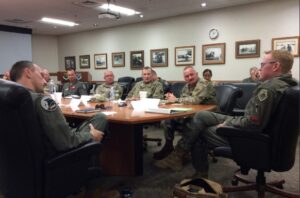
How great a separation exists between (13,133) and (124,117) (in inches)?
32.9

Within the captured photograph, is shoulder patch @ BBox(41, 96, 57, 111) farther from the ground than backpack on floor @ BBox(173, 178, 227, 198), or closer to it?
farther from the ground

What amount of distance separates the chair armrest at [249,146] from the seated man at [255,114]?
6 cm

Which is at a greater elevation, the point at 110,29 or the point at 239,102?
the point at 110,29

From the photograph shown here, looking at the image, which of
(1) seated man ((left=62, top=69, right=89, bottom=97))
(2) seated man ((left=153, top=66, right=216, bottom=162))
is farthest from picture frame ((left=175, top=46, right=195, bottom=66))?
(2) seated man ((left=153, top=66, right=216, bottom=162))

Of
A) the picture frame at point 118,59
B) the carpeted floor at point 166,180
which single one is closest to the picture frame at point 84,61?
the picture frame at point 118,59

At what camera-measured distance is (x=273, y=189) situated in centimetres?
201

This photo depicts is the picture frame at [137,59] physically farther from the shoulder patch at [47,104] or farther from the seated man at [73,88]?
the shoulder patch at [47,104]

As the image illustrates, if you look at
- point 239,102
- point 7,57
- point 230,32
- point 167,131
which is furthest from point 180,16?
point 7,57

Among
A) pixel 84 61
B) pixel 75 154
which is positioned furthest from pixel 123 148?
pixel 84 61

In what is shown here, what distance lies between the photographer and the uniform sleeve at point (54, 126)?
1.39 metres

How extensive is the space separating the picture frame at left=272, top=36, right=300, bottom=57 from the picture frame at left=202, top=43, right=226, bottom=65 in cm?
113

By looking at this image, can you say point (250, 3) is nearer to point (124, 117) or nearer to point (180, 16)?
point (180, 16)

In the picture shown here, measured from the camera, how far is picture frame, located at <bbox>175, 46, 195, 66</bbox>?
6934 millimetres

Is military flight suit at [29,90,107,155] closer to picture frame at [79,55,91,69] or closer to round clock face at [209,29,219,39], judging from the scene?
round clock face at [209,29,219,39]
